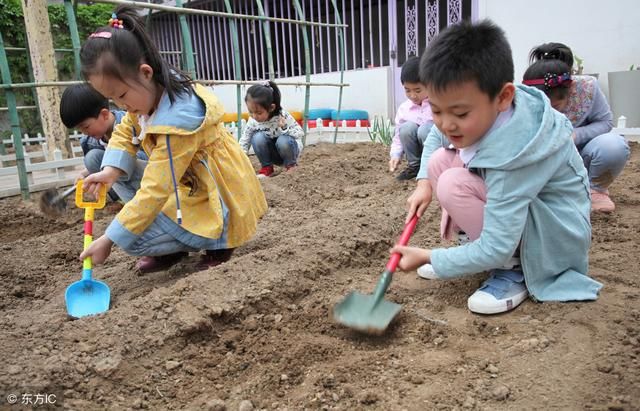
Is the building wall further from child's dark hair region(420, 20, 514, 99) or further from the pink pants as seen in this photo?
child's dark hair region(420, 20, 514, 99)

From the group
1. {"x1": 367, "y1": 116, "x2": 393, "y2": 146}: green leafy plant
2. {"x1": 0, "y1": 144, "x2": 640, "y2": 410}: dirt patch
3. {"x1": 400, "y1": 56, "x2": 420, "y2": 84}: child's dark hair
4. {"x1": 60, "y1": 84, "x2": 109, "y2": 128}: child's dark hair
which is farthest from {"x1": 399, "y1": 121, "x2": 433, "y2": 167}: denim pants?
{"x1": 60, "y1": 84, "x2": 109, "y2": 128}: child's dark hair

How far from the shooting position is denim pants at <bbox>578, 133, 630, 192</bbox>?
260 centimetres

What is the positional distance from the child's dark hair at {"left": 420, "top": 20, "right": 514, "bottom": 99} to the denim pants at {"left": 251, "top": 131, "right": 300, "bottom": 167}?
328 centimetres

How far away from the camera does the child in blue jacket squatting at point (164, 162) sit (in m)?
1.86

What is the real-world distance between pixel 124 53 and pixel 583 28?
521 centimetres

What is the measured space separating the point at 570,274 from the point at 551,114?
0.53m

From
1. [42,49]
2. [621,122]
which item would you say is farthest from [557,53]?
[42,49]

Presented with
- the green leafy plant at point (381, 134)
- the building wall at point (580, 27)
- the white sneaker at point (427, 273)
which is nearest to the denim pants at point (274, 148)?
the green leafy plant at point (381, 134)

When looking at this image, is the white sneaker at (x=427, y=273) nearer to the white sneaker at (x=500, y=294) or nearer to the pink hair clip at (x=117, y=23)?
the white sneaker at (x=500, y=294)

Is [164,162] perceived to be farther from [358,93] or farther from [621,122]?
[358,93]

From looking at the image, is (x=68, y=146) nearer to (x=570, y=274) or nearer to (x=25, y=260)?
(x=25, y=260)

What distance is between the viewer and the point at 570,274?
1617 mm

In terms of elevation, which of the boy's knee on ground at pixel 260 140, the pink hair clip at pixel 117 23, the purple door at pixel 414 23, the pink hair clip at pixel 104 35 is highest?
the purple door at pixel 414 23

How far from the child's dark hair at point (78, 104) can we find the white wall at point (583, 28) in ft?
15.7
